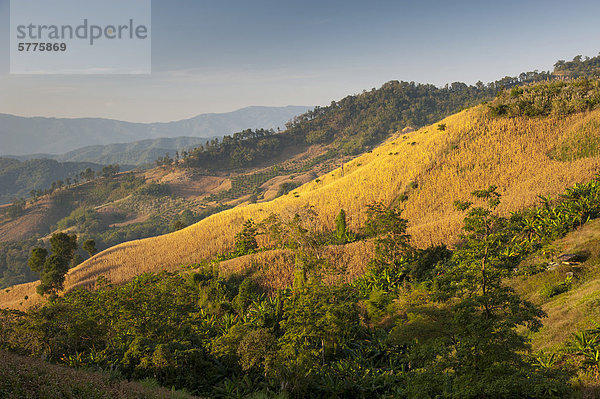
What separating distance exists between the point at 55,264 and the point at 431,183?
4412 cm

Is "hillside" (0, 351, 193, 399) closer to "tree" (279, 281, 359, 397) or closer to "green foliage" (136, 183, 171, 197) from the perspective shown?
"tree" (279, 281, 359, 397)

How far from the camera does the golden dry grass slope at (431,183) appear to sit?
3381 centimetres

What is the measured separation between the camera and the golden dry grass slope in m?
33.8

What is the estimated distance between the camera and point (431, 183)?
3991 centimetres

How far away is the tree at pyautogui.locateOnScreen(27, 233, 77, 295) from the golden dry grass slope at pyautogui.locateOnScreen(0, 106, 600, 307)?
1.71 m

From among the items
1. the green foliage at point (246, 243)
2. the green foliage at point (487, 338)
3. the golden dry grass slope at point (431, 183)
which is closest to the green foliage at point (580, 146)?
the golden dry grass slope at point (431, 183)

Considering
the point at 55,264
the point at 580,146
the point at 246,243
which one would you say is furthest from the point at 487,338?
the point at 580,146

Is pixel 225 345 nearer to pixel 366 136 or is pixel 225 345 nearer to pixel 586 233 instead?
pixel 586 233

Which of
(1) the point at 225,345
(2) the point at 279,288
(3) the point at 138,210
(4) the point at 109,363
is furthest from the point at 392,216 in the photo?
(3) the point at 138,210

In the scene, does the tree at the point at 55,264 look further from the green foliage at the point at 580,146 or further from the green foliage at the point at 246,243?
the green foliage at the point at 580,146

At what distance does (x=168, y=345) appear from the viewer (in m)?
12.2

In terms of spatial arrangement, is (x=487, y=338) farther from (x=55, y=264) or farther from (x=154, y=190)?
(x=154, y=190)

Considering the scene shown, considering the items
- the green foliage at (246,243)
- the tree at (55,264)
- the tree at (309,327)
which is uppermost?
the tree at (309,327)

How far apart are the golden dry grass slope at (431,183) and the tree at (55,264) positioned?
171cm
